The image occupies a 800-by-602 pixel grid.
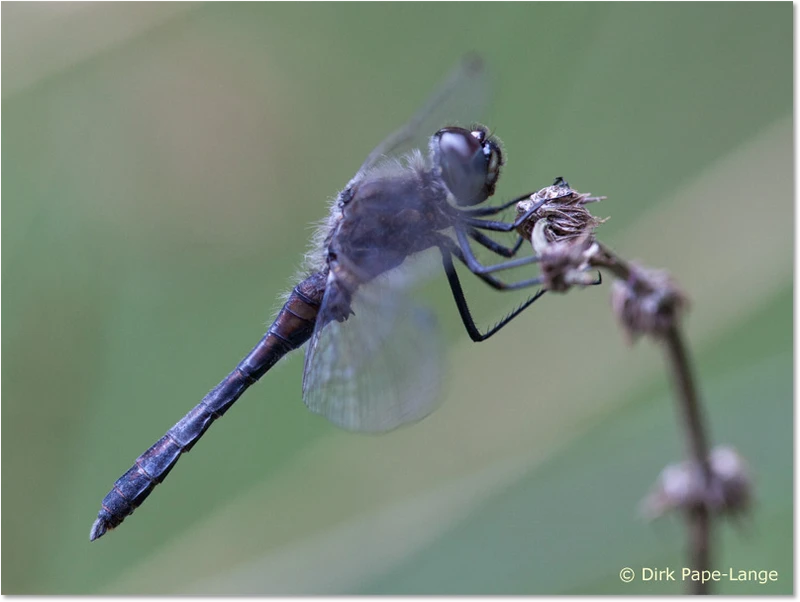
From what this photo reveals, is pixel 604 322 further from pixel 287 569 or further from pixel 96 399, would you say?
pixel 96 399

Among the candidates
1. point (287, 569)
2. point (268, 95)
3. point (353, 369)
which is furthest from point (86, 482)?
point (268, 95)

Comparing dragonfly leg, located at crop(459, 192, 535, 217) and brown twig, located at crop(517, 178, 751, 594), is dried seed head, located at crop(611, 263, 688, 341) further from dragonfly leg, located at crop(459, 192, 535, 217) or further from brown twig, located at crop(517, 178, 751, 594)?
dragonfly leg, located at crop(459, 192, 535, 217)

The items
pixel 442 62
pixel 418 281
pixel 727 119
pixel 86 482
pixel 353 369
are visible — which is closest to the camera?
pixel 353 369

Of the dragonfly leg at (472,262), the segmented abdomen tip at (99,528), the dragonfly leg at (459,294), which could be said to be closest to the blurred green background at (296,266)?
the dragonfly leg at (459,294)

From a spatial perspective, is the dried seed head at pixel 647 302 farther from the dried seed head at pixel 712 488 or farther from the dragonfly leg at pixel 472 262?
the dragonfly leg at pixel 472 262

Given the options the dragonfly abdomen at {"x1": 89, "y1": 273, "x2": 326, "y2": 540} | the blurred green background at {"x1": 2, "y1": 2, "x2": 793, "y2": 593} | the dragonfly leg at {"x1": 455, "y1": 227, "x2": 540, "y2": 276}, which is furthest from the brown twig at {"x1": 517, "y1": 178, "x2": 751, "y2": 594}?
the dragonfly abdomen at {"x1": 89, "y1": 273, "x2": 326, "y2": 540}

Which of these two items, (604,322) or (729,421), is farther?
(604,322)

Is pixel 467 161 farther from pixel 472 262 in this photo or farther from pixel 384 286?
pixel 384 286
